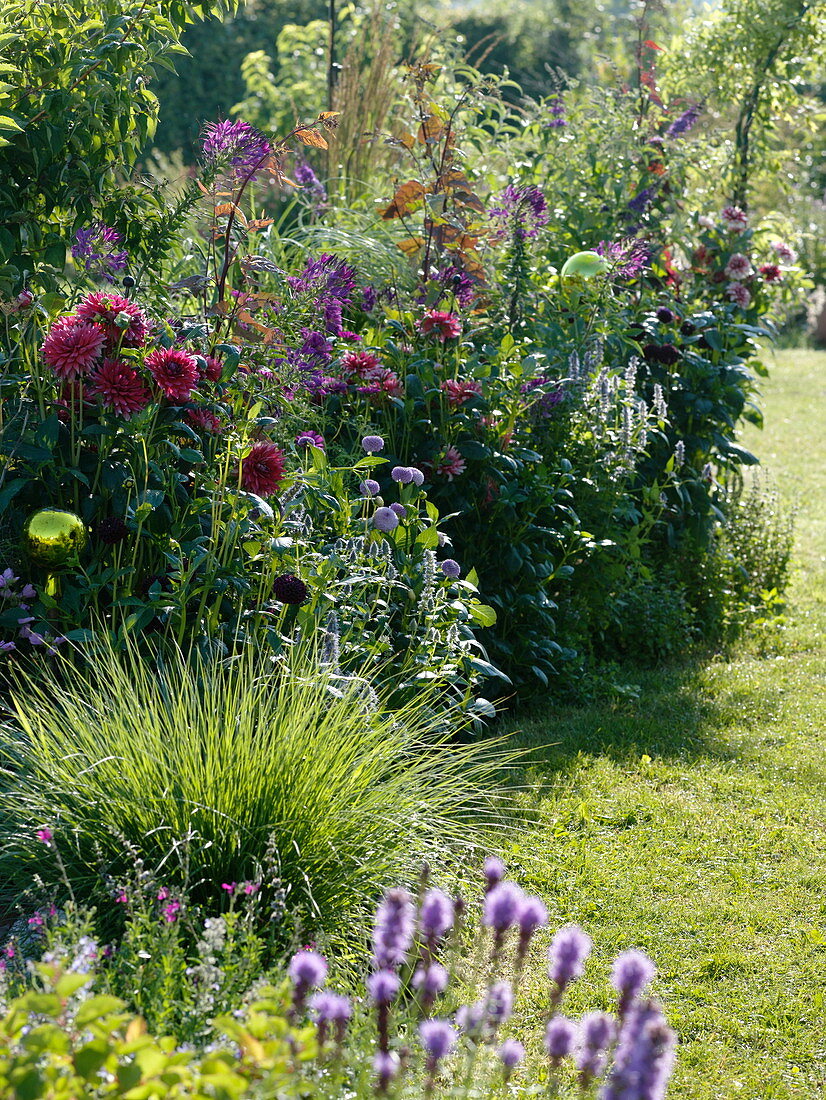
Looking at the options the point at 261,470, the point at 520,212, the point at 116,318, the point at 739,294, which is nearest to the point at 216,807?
the point at 261,470

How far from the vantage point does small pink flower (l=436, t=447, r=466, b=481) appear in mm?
3973

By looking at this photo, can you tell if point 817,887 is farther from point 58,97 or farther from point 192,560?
point 58,97

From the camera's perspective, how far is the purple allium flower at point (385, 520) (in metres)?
3.29

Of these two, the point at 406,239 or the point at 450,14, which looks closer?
the point at 406,239

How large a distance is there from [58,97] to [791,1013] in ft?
9.92

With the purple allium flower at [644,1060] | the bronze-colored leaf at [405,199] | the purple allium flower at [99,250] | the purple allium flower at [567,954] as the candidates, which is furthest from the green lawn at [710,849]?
the bronze-colored leaf at [405,199]

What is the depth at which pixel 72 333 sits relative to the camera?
2.94 m

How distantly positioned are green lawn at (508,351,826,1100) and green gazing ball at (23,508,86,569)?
1440 millimetres

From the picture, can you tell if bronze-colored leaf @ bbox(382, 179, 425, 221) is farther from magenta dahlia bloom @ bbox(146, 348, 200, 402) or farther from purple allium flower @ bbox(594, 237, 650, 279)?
magenta dahlia bloom @ bbox(146, 348, 200, 402)

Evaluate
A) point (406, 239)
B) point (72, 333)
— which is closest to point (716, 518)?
point (406, 239)

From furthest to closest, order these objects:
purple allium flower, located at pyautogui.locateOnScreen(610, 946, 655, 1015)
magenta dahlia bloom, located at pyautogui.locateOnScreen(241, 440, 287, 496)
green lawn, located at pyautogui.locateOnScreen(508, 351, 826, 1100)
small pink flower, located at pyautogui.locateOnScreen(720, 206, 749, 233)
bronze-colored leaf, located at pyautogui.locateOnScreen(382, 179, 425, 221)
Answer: small pink flower, located at pyautogui.locateOnScreen(720, 206, 749, 233), bronze-colored leaf, located at pyautogui.locateOnScreen(382, 179, 425, 221), magenta dahlia bloom, located at pyautogui.locateOnScreen(241, 440, 287, 496), green lawn, located at pyautogui.locateOnScreen(508, 351, 826, 1100), purple allium flower, located at pyautogui.locateOnScreen(610, 946, 655, 1015)

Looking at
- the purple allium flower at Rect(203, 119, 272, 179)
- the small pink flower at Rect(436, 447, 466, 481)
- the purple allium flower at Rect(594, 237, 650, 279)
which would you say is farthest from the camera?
the purple allium flower at Rect(594, 237, 650, 279)

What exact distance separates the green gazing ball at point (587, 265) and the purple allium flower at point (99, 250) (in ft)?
6.41

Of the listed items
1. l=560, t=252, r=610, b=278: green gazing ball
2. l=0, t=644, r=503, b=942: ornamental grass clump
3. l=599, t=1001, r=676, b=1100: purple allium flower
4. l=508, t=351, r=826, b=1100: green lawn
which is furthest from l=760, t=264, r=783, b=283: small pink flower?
l=599, t=1001, r=676, b=1100: purple allium flower
